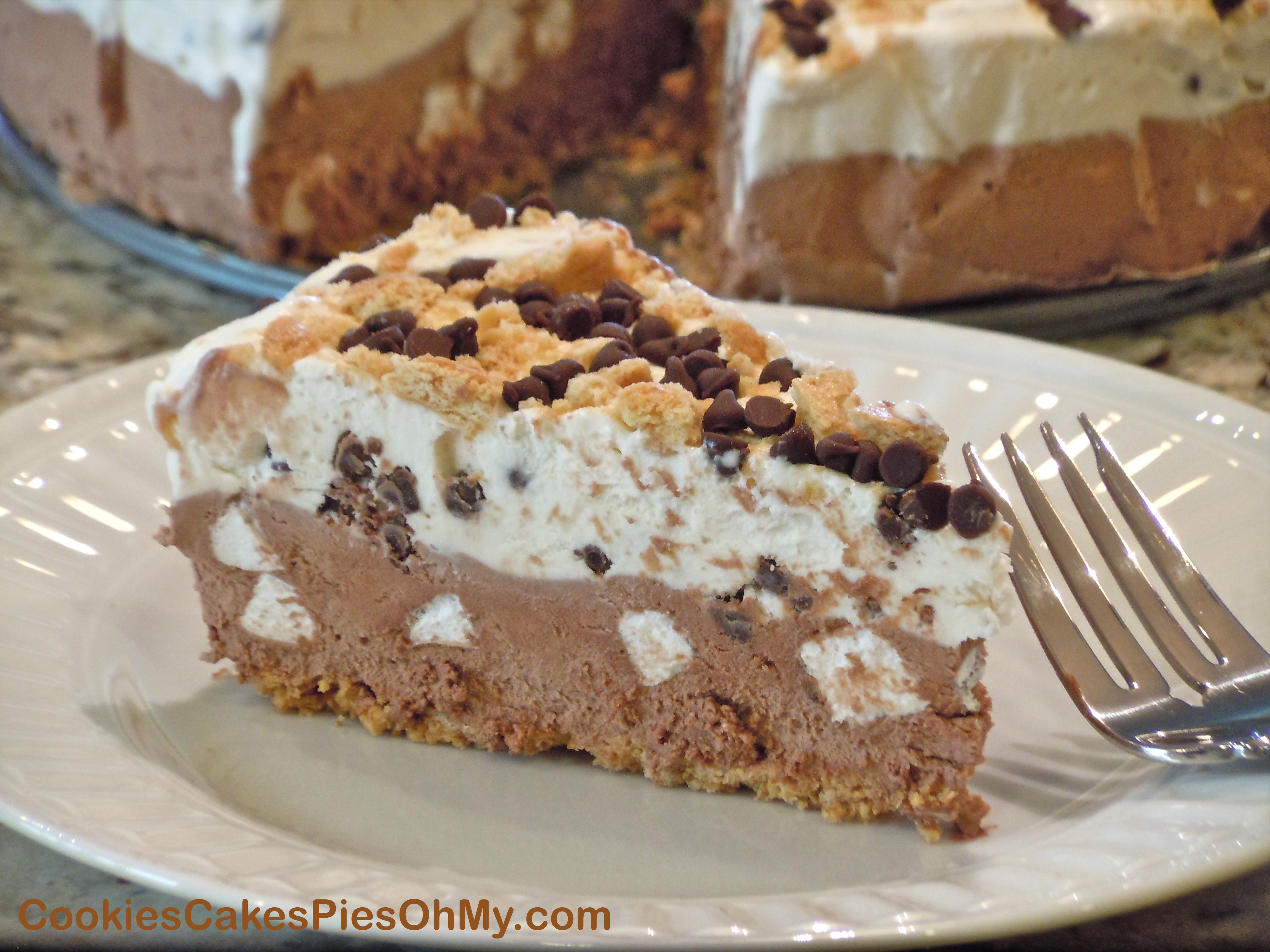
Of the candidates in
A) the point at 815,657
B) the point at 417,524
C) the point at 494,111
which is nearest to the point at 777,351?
the point at 815,657

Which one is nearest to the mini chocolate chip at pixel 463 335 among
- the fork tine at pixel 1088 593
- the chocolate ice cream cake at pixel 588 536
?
the chocolate ice cream cake at pixel 588 536

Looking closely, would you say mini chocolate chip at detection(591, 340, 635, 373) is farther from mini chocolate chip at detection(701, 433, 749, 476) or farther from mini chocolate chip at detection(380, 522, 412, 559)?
mini chocolate chip at detection(380, 522, 412, 559)

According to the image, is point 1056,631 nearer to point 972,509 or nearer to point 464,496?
point 972,509

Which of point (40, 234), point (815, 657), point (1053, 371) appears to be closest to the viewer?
point (815, 657)

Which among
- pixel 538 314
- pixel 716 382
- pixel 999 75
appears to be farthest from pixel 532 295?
pixel 999 75

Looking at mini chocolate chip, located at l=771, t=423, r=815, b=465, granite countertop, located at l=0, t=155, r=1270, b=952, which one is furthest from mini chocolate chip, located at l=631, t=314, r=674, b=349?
granite countertop, located at l=0, t=155, r=1270, b=952

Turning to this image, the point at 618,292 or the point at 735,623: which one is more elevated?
the point at 618,292

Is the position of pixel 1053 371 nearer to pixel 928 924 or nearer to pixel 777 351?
pixel 777 351
